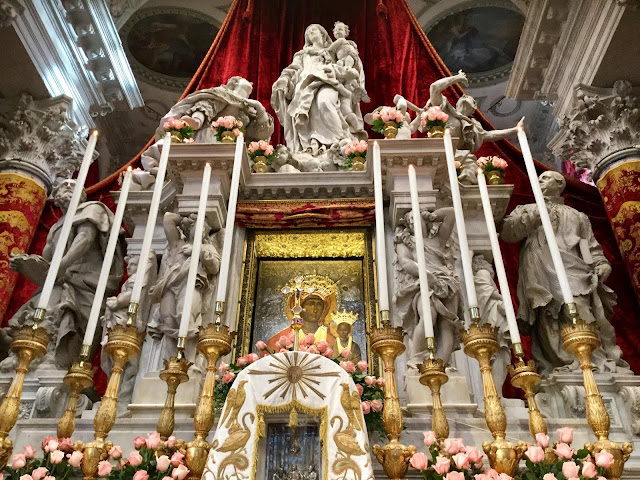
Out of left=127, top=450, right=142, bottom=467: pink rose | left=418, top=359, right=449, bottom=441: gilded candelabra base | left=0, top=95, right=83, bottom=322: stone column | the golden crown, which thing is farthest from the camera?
left=0, top=95, right=83, bottom=322: stone column

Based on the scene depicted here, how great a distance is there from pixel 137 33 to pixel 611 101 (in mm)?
8179

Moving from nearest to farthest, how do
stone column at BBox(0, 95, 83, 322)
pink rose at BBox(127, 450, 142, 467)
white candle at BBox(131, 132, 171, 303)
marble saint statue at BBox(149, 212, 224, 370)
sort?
pink rose at BBox(127, 450, 142, 467), white candle at BBox(131, 132, 171, 303), marble saint statue at BBox(149, 212, 224, 370), stone column at BBox(0, 95, 83, 322)

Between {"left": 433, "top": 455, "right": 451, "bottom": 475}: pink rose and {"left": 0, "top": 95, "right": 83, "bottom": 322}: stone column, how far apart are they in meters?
5.43

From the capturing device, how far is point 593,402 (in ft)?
7.07

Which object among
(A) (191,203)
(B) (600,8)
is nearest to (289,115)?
(A) (191,203)

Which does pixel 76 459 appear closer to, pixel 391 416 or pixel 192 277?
pixel 192 277

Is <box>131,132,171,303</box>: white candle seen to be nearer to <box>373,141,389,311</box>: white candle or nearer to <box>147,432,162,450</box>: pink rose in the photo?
<box>147,432,162,450</box>: pink rose

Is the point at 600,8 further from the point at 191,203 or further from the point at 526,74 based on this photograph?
the point at 191,203

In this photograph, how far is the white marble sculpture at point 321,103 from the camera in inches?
206

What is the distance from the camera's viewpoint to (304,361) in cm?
238

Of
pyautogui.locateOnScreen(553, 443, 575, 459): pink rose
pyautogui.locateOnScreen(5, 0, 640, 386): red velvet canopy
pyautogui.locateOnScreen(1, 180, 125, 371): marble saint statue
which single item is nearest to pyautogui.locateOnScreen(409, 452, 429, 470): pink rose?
pyautogui.locateOnScreen(553, 443, 575, 459): pink rose

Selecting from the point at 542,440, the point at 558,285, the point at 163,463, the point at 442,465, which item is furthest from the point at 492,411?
the point at 558,285

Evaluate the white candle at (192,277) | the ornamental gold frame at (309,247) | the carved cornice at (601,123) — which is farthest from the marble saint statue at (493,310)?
the carved cornice at (601,123)

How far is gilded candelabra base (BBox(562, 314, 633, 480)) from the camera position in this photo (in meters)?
2.05
